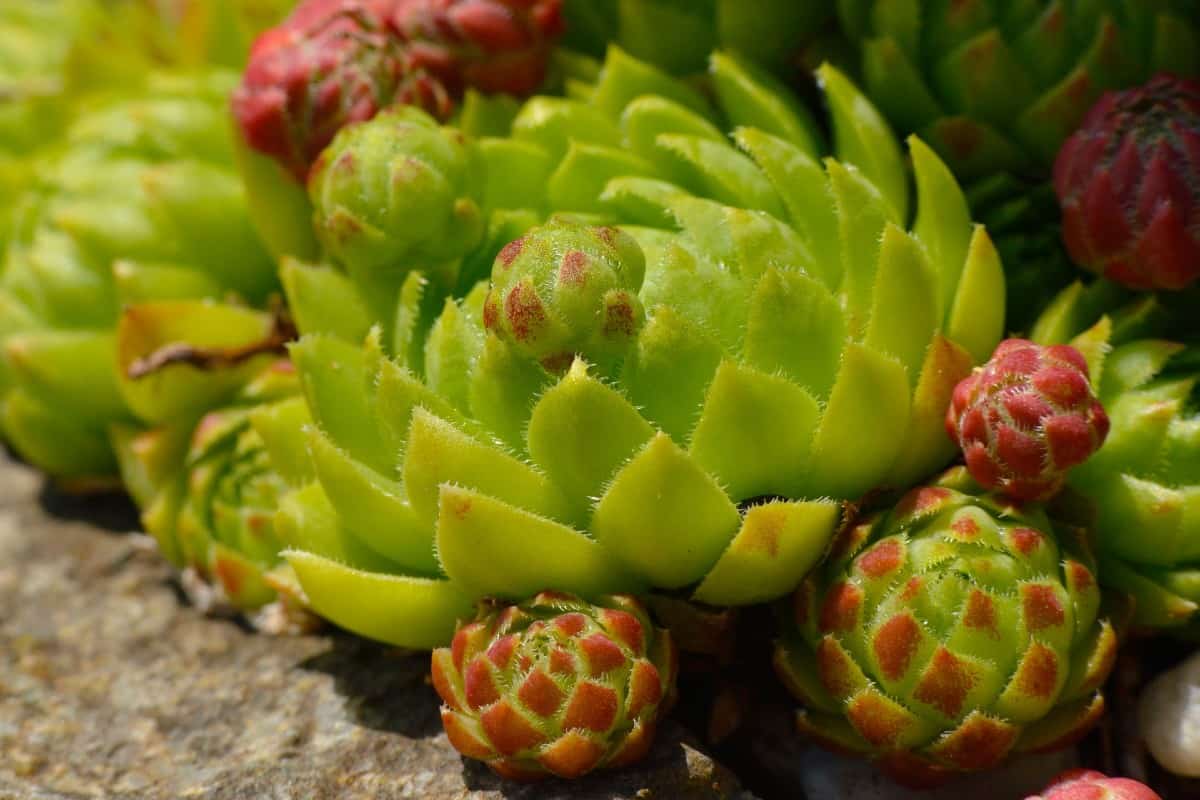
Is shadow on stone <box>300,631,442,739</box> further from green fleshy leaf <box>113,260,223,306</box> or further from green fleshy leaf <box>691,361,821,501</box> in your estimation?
green fleshy leaf <box>113,260,223,306</box>

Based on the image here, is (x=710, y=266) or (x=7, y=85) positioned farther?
(x=7, y=85)

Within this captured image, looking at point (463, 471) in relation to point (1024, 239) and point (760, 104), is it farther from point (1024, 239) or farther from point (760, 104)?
point (1024, 239)

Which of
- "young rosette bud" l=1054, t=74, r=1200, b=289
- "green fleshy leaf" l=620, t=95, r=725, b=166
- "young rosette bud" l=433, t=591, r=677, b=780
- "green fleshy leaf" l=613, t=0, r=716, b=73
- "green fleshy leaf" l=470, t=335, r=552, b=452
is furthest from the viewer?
"green fleshy leaf" l=613, t=0, r=716, b=73

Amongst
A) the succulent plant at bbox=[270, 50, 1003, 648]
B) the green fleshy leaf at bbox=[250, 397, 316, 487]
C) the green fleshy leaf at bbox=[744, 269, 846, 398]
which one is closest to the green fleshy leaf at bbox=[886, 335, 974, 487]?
the succulent plant at bbox=[270, 50, 1003, 648]

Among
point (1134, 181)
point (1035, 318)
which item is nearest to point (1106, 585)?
point (1035, 318)

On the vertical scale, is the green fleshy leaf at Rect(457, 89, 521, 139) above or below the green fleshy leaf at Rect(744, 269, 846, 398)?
above

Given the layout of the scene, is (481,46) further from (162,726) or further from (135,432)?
(162,726)
